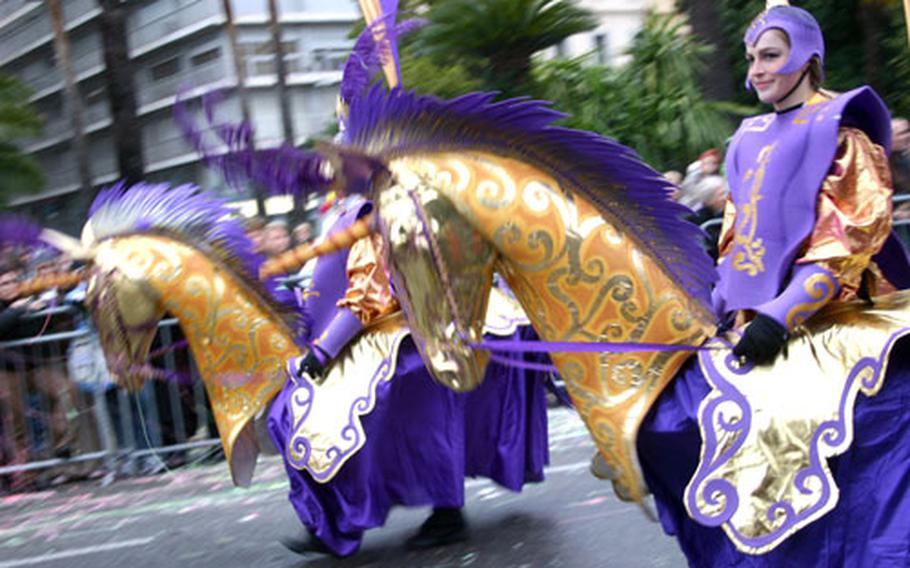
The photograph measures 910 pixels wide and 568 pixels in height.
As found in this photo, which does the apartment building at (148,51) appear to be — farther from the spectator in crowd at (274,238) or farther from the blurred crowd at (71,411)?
the spectator in crowd at (274,238)

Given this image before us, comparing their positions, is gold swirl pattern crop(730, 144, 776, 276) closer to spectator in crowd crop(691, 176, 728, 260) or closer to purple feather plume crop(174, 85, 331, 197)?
purple feather plume crop(174, 85, 331, 197)

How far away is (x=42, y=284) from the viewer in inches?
173

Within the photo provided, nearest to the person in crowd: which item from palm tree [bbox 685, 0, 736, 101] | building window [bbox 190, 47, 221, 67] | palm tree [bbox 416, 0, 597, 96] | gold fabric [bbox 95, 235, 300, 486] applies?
gold fabric [bbox 95, 235, 300, 486]

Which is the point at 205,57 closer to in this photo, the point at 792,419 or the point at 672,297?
the point at 672,297

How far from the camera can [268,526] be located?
6.10 metres

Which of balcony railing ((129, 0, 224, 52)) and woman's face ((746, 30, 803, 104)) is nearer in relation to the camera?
woman's face ((746, 30, 803, 104))

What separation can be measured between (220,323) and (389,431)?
2.99 feet

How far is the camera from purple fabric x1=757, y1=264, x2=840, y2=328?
2.97m

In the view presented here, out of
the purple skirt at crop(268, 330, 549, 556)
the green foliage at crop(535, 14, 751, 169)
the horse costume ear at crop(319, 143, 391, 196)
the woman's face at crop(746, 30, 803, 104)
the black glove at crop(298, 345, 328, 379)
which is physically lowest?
the purple skirt at crop(268, 330, 549, 556)

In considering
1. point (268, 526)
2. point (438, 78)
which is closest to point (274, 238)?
point (268, 526)

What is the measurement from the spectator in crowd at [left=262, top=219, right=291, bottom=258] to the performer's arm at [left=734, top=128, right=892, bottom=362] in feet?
7.63

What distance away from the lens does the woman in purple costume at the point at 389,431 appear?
4.79 metres

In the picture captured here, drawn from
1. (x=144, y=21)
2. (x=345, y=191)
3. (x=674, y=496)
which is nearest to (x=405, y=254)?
(x=345, y=191)

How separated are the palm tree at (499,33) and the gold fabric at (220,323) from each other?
22.4ft
